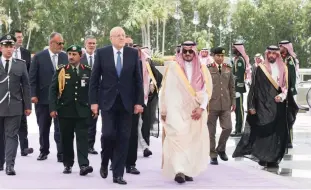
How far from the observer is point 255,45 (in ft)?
267

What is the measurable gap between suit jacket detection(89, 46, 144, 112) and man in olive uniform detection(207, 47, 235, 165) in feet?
7.30

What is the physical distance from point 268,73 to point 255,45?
2843 inches

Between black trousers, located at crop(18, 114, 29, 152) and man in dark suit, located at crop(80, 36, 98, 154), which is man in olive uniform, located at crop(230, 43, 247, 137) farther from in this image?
black trousers, located at crop(18, 114, 29, 152)

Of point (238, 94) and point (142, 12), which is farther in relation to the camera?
point (142, 12)

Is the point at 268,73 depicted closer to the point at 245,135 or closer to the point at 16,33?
the point at 245,135

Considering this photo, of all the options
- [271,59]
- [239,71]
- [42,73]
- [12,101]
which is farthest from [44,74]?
[239,71]

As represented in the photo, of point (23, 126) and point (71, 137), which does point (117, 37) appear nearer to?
point (71, 137)

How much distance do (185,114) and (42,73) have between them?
107 inches

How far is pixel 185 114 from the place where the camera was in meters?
8.42

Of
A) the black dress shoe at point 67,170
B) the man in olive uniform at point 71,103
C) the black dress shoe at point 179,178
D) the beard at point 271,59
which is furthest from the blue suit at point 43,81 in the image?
the beard at point 271,59

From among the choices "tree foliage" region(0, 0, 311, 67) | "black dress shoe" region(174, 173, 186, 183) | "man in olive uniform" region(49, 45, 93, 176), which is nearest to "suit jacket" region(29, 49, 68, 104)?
"man in olive uniform" region(49, 45, 93, 176)

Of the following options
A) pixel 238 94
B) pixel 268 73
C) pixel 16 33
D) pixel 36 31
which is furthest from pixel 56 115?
pixel 36 31

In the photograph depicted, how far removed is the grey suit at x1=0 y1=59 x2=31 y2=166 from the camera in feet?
28.5

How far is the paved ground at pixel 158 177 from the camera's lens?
7.81 metres
